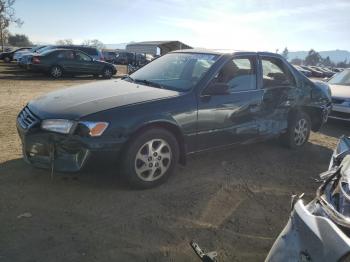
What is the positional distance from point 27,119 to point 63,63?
1453 centimetres

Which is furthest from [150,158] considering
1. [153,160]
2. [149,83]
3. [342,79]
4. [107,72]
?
[107,72]

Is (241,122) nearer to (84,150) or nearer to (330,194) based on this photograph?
(84,150)

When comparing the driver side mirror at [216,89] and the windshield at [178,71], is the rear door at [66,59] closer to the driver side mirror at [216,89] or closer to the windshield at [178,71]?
the windshield at [178,71]

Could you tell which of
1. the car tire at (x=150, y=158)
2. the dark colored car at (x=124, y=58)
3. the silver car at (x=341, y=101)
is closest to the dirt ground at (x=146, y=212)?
the car tire at (x=150, y=158)

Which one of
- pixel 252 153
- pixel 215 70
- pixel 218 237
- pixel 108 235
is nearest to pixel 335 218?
pixel 218 237

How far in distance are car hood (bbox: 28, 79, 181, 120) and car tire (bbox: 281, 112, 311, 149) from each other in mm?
2583

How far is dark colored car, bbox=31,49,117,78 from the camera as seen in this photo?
17.4 m

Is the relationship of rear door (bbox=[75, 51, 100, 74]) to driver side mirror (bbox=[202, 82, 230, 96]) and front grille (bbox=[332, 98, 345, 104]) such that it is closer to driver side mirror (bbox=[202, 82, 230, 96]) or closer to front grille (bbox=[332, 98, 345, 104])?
front grille (bbox=[332, 98, 345, 104])

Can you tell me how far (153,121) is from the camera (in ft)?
13.3

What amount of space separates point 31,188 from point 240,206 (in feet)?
7.66

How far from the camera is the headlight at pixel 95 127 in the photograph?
3.74 m

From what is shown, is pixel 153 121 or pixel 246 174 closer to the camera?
pixel 153 121

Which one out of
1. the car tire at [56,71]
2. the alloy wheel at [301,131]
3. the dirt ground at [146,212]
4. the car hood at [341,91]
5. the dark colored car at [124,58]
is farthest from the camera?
the dark colored car at [124,58]

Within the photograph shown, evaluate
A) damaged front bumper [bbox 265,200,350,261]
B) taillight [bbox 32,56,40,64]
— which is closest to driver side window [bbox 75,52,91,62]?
taillight [bbox 32,56,40,64]
